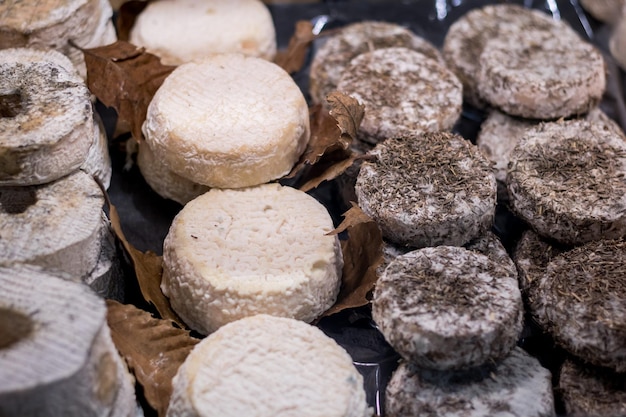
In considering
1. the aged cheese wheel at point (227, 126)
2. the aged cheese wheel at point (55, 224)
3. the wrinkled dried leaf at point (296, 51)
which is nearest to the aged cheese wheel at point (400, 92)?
the aged cheese wheel at point (227, 126)

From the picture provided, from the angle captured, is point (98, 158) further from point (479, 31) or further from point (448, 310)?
point (479, 31)

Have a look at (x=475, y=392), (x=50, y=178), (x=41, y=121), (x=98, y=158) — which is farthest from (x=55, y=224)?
(x=475, y=392)

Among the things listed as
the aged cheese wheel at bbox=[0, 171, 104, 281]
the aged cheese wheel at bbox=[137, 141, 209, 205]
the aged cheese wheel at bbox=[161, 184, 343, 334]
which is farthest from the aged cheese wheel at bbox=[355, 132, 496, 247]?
the aged cheese wheel at bbox=[0, 171, 104, 281]

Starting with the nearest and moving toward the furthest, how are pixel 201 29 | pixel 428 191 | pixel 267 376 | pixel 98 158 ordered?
1. pixel 267 376
2. pixel 428 191
3. pixel 98 158
4. pixel 201 29

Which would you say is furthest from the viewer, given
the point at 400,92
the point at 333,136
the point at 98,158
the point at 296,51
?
the point at 296,51

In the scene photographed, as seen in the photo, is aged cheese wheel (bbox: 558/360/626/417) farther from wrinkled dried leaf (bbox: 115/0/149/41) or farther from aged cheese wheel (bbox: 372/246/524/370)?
wrinkled dried leaf (bbox: 115/0/149/41)

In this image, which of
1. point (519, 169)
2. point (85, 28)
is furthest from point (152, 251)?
point (519, 169)
